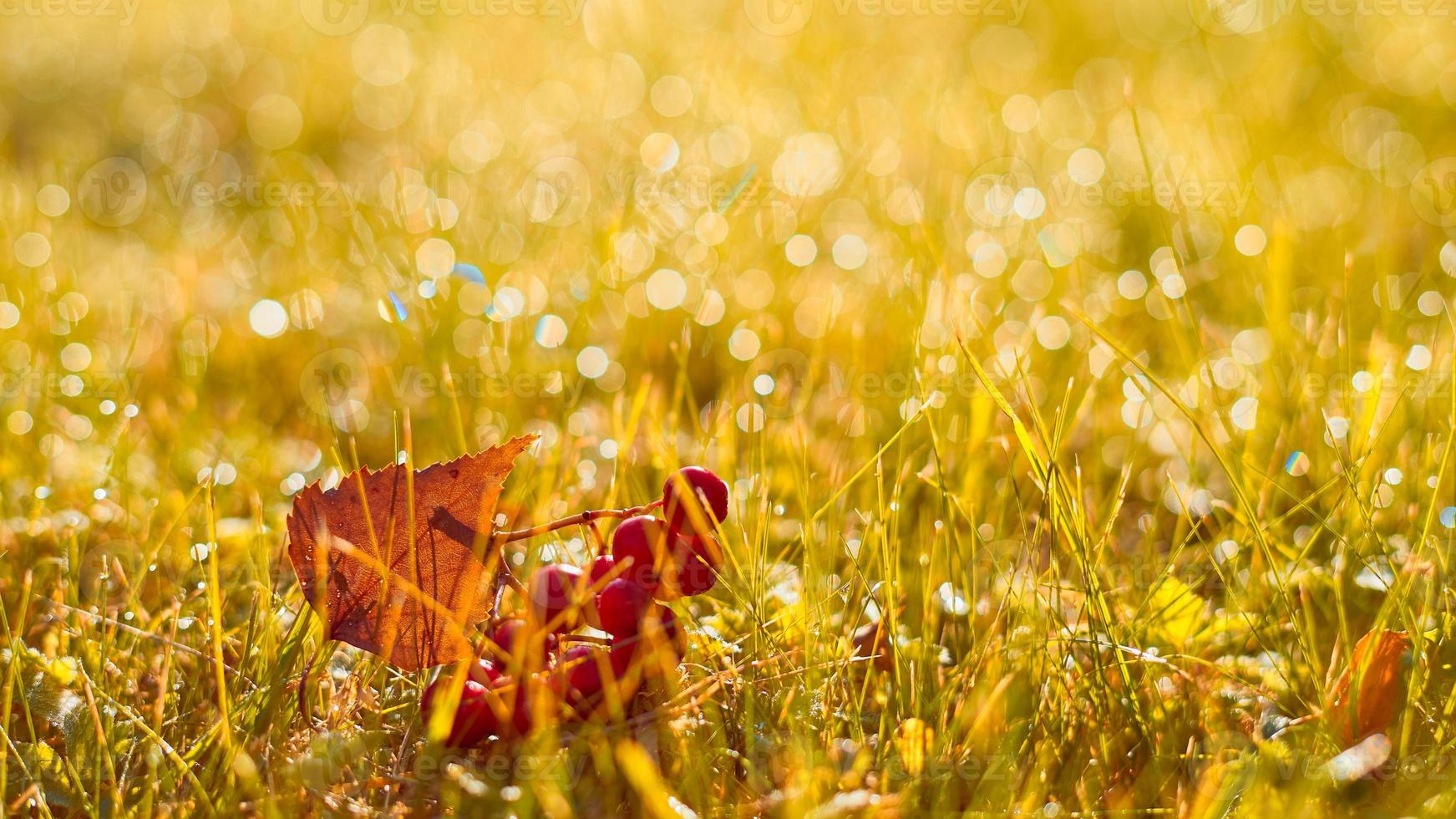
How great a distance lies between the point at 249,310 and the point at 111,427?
772mm

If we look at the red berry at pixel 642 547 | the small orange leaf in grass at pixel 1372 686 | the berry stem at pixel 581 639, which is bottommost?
the small orange leaf in grass at pixel 1372 686

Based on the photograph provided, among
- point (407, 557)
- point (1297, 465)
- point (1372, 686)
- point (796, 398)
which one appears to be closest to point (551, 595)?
point (407, 557)

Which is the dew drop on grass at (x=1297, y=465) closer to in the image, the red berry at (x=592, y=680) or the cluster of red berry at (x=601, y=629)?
the cluster of red berry at (x=601, y=629)

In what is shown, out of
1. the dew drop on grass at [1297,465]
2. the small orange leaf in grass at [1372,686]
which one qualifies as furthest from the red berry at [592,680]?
the dew drop on grass at [1297,465]

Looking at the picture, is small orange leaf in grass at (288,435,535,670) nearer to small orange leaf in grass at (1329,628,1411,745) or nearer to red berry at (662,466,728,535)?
red berry at (662,466,728,535)

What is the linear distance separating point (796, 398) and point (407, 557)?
1141mm

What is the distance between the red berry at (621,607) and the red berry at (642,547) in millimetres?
36

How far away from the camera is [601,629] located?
1351mm

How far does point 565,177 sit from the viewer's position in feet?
12.8

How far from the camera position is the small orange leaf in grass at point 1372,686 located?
137 cm

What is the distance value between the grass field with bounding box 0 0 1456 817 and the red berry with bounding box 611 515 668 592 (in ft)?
0.31

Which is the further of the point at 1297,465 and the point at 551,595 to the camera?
the point at 1297,465

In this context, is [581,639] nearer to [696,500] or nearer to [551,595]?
[551,595]

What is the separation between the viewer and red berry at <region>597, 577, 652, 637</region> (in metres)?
1.32
